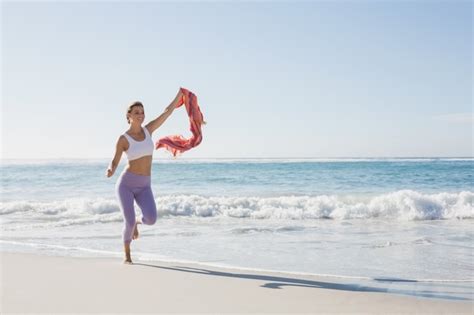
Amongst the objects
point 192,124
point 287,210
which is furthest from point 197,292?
point 287,210

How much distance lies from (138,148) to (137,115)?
44 centimetres

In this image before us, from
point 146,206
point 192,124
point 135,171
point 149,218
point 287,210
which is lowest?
point 287,210

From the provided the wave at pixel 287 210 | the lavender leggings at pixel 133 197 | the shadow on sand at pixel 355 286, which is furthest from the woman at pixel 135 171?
the wave at pixel 287 210

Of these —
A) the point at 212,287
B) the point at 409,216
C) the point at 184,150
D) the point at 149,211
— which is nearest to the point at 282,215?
the point at 409,216

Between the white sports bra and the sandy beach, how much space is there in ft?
4.85

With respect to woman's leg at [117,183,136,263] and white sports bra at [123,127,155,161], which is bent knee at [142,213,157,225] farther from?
white sports bra at [123,127,155,161]

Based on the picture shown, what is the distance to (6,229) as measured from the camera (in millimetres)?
10875

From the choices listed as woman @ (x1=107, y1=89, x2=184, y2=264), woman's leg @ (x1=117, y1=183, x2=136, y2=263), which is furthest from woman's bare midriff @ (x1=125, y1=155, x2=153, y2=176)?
woman's leg @ (x1=117, y1=183, x2=136, y2=263)

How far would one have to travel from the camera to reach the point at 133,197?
661 centimetres

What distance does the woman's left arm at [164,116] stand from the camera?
22.1ft

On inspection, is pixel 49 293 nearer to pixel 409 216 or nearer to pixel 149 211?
pixel 149 211

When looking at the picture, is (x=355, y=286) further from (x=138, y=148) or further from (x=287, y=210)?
(x=287, y=210)

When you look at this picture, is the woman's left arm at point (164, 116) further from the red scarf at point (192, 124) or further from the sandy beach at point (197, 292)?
the sandy beach at point (197, 292)

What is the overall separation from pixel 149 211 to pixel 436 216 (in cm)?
910
